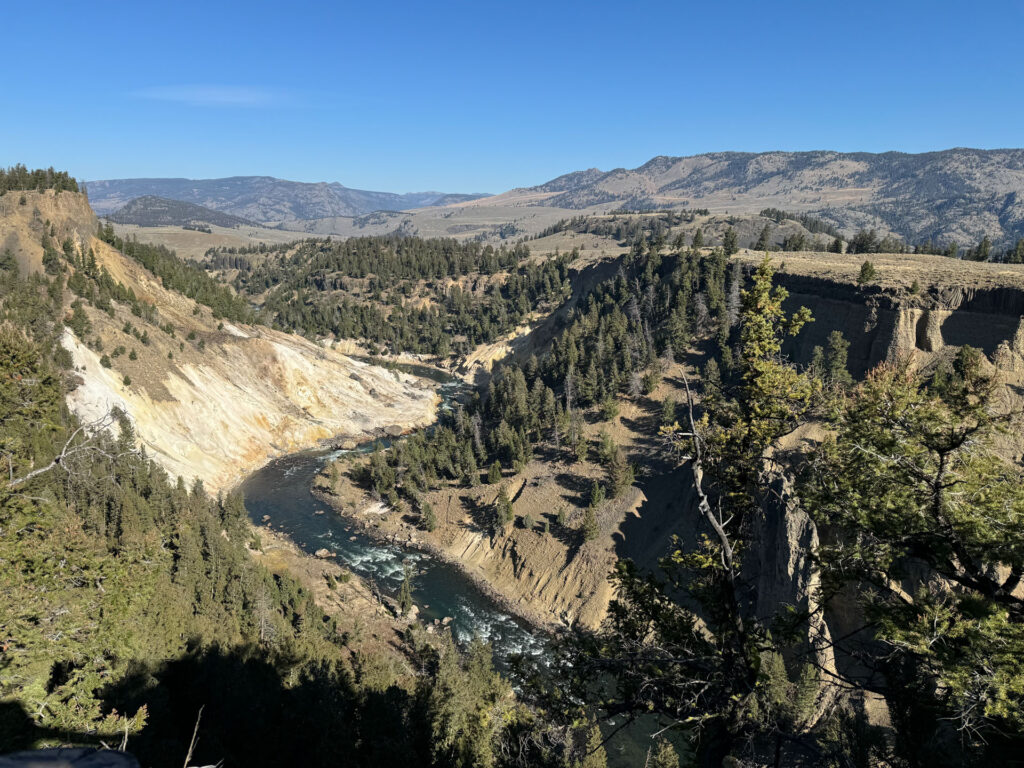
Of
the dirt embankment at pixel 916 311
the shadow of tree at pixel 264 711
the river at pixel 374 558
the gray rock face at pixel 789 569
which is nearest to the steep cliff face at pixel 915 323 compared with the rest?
the dirt embankment at pixel 916 311

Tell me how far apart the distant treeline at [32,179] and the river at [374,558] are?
5645cm

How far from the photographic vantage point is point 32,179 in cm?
7975

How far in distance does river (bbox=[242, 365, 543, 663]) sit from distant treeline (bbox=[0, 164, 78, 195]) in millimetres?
56447

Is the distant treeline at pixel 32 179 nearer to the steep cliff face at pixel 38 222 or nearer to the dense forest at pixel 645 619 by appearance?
the steep cliff face at pixel 38 222

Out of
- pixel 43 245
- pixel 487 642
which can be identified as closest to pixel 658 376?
pixel 487 642

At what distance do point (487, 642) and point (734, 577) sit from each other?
37.6 metres

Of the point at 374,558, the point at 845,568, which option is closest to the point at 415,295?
the point at 374,558

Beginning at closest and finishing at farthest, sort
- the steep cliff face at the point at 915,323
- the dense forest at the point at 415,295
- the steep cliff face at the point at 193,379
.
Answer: the steep cliff face at the point at 915,323 → the steep cliff face at the point at 193,379 → the dense forest at the point at 415,295

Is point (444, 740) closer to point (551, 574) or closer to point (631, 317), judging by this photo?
point (551, 574)

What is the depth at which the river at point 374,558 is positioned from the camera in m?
45.3

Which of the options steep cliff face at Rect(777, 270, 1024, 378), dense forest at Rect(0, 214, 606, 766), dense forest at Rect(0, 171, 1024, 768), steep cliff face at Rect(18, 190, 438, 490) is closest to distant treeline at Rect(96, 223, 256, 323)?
steep cliff face at Rect(18, 190, 438, 490)

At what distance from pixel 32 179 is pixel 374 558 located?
81471mm

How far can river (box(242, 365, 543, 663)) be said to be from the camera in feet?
A: 149

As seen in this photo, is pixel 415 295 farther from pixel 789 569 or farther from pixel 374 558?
pixel 789 569
